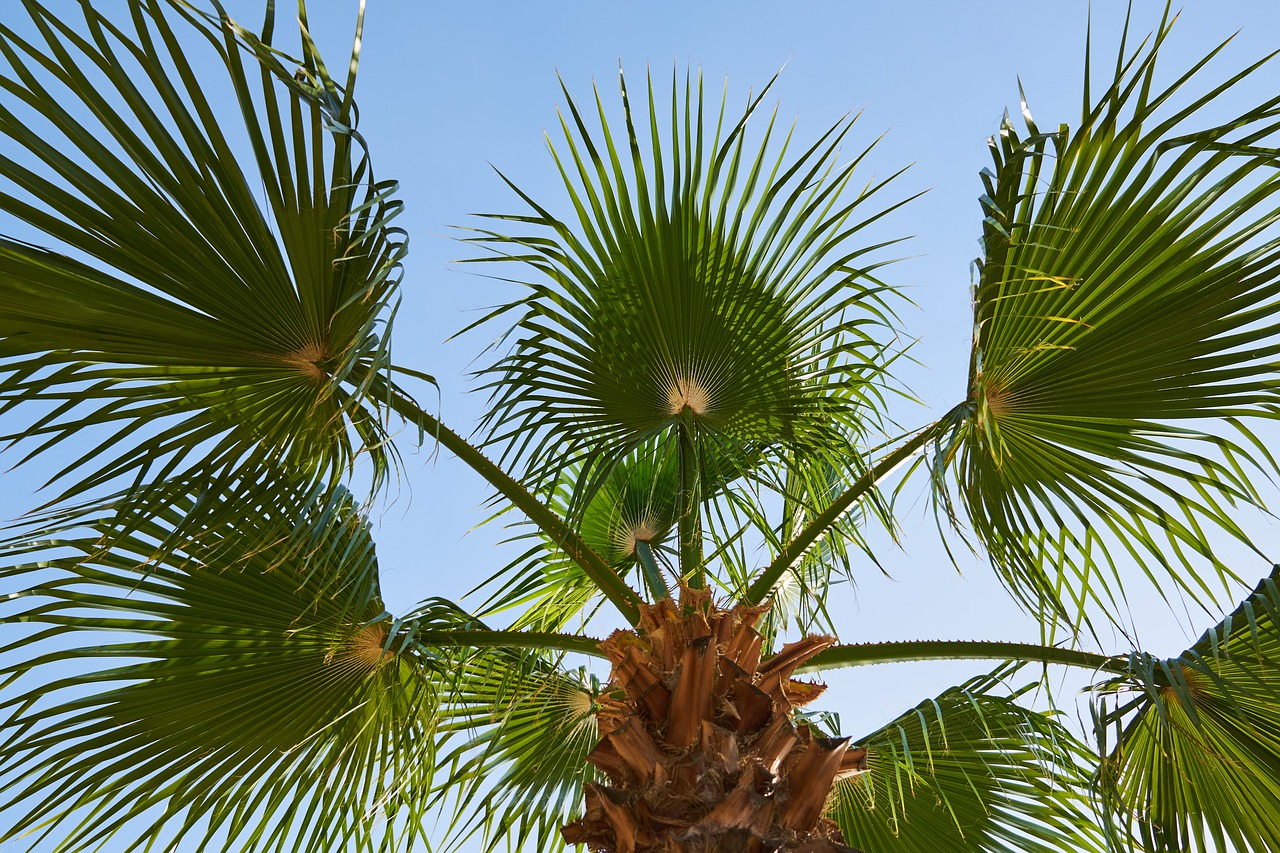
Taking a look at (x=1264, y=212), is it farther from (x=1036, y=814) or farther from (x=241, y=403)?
(x=241, y=403)

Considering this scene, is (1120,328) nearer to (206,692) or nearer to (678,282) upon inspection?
(678,282)

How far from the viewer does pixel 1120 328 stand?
324 centimetres

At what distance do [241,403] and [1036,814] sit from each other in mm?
3012

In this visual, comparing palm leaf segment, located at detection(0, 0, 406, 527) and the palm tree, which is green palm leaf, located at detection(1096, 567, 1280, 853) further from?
palm leaf segment, located at detection(0, 0, 406, 527)

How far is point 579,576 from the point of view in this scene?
13.5 ft

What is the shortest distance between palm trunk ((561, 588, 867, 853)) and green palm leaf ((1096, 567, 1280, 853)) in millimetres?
1223

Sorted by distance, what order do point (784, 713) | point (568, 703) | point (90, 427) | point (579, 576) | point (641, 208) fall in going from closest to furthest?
point (784, 713)
point (90, 427)
point (641, 208)
point (568, 703)
point (579, 576)

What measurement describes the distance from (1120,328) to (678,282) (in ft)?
4.58

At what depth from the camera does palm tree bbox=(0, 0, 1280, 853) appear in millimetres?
2742

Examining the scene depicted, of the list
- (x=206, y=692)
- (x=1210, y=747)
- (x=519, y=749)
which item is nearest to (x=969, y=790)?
(x=1210, y=747)

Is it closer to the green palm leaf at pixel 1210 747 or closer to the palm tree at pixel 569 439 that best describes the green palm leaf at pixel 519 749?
the palm tree at pixel 569 439

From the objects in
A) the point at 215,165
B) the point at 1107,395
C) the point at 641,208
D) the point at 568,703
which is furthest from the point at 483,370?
the point at 1107,395

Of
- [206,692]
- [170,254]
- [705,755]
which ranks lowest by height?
[705,755]

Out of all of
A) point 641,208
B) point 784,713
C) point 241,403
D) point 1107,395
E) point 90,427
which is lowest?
point 784,713
